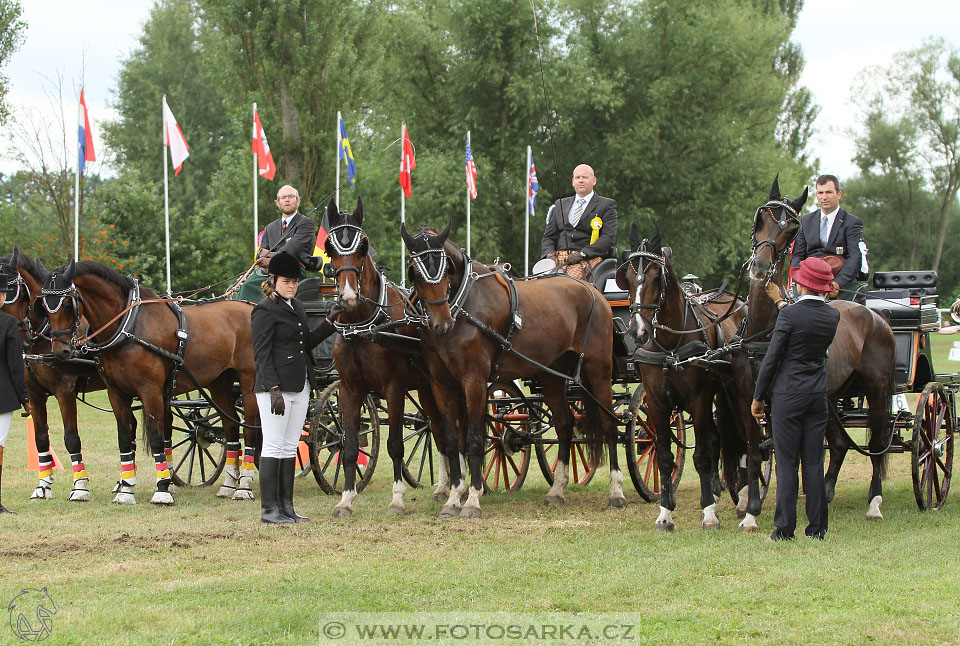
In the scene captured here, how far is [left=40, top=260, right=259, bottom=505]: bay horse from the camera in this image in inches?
371

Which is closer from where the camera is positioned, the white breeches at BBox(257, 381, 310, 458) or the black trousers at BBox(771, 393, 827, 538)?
the black trousers at BBox(771, 393, 827, 538)

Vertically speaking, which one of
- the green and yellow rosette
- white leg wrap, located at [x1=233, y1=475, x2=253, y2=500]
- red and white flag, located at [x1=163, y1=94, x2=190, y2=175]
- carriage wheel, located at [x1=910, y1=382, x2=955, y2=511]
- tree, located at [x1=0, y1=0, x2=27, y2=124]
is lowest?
white leg wrap, located at [x1=233, y1=475, x2=253, y2=500]

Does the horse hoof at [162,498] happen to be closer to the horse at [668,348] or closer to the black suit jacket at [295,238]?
the black suit jacket at [295,238]

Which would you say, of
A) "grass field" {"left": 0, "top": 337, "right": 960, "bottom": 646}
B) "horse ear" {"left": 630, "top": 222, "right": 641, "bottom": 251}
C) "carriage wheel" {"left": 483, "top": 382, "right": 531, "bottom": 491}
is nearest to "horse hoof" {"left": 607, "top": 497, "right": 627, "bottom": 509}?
"grass field" {"left": 0, "top": 337, "right": 960, "bottom": 646}

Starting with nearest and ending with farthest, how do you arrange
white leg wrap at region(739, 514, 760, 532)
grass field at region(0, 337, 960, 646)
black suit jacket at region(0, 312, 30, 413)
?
grass field at region(0, 337, 960, 646), white leg wrap at region(739, 514, 760, 532), black suit jacket at region(0, 312, 30, 413)

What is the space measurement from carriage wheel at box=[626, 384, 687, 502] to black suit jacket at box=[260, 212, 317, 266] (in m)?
3.37

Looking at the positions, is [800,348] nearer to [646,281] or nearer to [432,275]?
[646,281]

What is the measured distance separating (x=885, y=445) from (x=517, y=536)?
3242mm

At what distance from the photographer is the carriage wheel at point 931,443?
27.6ft

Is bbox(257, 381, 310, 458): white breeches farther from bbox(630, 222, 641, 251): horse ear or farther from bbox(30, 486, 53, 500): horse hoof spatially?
bbox(30, 486, 53, 500): horse hoof

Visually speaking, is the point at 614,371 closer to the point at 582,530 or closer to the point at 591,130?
the point at 582,530

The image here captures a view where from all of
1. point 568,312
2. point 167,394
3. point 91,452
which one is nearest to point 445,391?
point 568,312

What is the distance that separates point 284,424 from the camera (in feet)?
27.4

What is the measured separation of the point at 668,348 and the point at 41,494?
6.33 m
